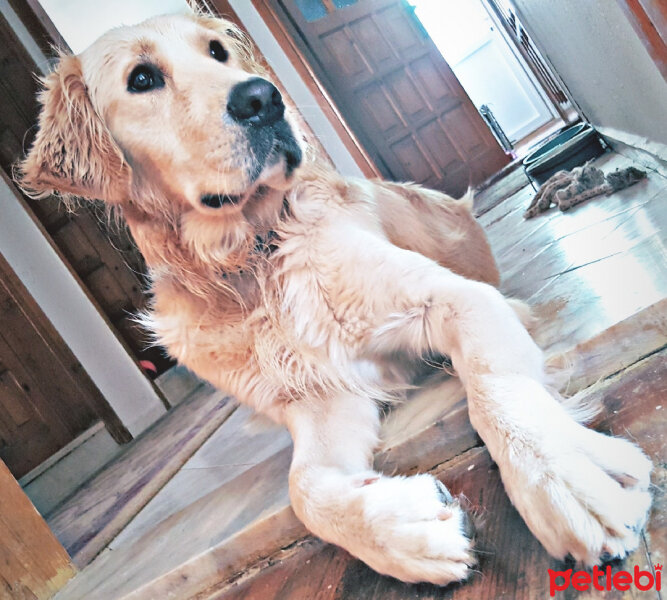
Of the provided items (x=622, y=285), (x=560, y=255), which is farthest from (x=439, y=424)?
(x=560, y=255)

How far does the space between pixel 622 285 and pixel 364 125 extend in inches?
218

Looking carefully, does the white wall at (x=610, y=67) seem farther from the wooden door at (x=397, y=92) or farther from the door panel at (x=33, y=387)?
the door panel at (x=33, y=387)

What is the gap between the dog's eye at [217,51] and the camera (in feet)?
5.60

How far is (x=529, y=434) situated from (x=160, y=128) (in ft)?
3.61

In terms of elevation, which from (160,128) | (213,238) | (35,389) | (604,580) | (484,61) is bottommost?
(604,580)

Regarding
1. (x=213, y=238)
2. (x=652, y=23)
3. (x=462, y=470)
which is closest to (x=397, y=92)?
(x=652, y=23)

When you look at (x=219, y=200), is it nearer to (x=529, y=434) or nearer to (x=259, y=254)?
(x=259, y=254)

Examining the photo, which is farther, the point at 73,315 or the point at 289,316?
the point at 73,315

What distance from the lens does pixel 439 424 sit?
4.37ft

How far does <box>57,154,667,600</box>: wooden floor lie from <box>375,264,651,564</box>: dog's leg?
0.04 metres

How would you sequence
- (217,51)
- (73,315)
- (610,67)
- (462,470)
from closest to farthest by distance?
1. (462,470)
2. (217,51)
3. (610,67)
4. (73,315)

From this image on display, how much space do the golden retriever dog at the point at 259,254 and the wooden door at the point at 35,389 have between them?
12.6ft

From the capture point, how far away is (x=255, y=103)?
4.81 ft

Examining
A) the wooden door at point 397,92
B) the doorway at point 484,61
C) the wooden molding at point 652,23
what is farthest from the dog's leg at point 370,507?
the doorway at point 484,61
